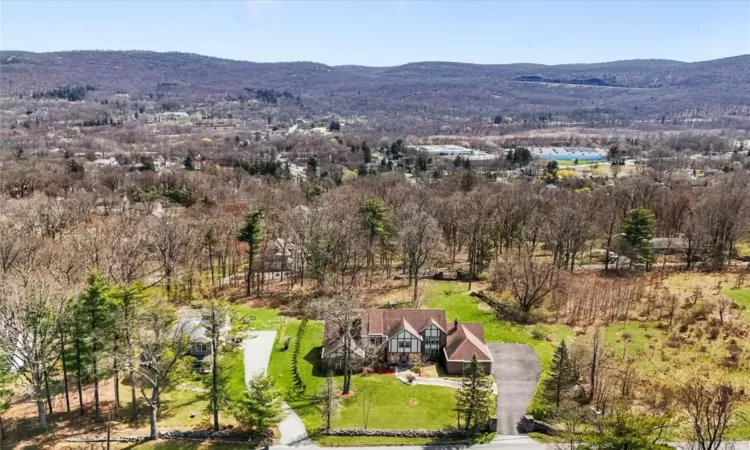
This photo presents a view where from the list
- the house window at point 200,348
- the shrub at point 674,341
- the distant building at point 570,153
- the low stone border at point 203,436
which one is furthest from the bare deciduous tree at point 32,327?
the distant building at point 570,153

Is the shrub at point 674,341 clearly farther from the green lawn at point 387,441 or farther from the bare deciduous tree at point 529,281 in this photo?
the green lawn at point 387,441

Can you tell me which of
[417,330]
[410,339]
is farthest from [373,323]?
[417,330]

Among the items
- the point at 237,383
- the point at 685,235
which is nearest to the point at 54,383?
the point at 237,383

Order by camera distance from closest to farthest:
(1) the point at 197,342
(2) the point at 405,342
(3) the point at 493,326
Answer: (1) the point at 197,342
(2) the point at 405,342
(3) the point at 493,326

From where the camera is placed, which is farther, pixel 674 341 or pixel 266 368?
pixel 674 341

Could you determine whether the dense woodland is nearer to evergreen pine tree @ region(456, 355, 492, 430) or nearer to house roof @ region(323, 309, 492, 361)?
evergreen pine tree @ region(456, 355, 492, 430)

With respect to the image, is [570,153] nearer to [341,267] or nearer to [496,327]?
[341,267]
